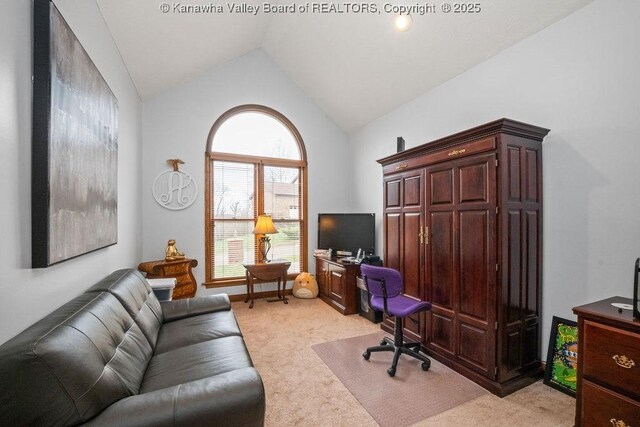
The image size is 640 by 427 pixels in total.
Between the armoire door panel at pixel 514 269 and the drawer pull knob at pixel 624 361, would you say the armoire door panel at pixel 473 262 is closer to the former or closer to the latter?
the armoire door panel at pixel 514 269

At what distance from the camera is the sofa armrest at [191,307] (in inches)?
101

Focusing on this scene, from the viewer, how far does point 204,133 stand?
4.44m

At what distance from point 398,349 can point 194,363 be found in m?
1.73

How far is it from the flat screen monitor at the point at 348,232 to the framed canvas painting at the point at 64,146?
3.03m

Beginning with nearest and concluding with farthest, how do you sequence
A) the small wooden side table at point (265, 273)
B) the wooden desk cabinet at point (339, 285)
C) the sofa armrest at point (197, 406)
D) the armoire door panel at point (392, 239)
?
the sofa armrest at point (197, 406) → the armoire door panel at point (392, 239) → the wooden desk cabinet at point (339, 285) → the small wooden side table at point (265, 273)

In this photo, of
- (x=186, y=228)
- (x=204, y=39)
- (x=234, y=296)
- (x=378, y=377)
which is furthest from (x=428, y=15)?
(x=234, y=296)

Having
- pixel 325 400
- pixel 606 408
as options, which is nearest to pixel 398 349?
pixel 325 400

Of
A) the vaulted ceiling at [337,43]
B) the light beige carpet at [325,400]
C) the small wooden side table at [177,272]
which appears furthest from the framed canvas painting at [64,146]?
the light beige carpet at [325,400]

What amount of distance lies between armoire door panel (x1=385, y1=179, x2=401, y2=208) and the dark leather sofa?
7.05 feet

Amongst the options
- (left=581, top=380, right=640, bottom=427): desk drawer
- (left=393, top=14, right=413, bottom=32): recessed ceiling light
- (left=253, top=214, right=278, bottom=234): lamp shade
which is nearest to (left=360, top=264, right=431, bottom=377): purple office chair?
(left=581, top=380, right=640, bottom=427): desk drawer

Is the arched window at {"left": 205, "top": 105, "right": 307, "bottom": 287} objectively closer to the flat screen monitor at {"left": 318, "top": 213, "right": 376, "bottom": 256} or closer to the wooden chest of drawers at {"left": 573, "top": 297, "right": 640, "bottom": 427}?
the flat screen monitor at {"left": 318, "top": 213, "right": 376, "bottom": 256}

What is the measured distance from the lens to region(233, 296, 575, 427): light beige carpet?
74.5 inches

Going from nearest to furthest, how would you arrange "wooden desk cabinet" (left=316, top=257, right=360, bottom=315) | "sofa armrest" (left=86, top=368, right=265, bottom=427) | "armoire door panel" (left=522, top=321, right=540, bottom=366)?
"sofa armrest" (left=86, top=368, right=265, bottom=427), "armoire door panel" (left=522, top=321, right=540, bottom=366), "wooden desk cabinet" (left=316, top=257, right=360, bottom=315)

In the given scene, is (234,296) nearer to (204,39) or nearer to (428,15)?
(204,39)
